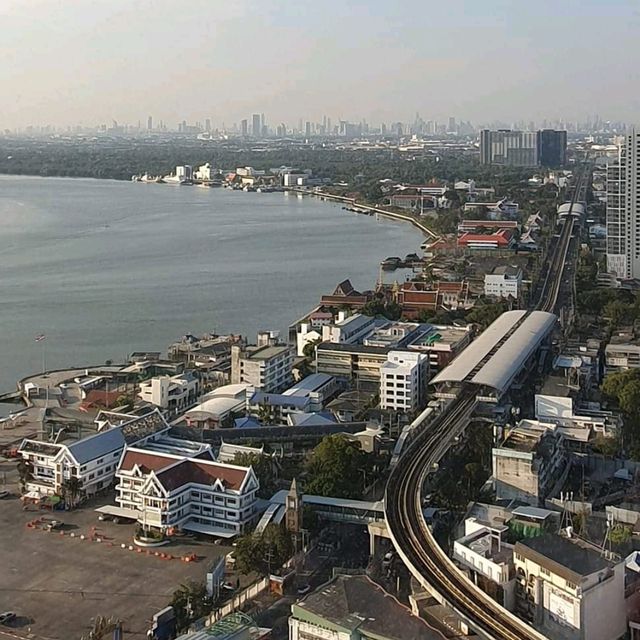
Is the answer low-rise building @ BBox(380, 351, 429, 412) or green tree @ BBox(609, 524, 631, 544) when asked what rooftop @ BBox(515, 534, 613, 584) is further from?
low-rise building @ BBox(380, 351, 429, 412)

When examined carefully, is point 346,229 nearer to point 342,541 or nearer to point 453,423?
point 453,423

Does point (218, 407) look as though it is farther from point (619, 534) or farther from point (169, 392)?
point (619, 534)

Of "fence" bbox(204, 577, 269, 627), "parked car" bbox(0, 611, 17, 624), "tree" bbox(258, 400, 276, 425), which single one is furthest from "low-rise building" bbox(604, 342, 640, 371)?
"parked car" bbox(0, 611, 17, 624)

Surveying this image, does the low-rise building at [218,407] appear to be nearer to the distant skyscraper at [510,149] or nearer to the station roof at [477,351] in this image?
the station roof at [477,351]

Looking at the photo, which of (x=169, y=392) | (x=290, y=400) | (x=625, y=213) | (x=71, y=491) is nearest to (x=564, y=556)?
(x=71, y=491)

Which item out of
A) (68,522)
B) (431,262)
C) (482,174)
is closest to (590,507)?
(68,522)

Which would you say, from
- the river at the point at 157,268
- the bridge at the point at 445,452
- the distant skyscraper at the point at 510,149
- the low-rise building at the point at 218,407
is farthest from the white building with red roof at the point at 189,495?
the distant skyscraper at the point at 510,149
